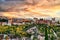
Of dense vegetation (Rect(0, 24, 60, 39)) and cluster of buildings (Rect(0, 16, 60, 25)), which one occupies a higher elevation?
cluster of buildings (Rect(0, 16, 60, 25))

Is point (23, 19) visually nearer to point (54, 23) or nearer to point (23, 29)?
point (23, 29)

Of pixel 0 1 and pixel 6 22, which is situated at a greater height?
pixel 0 1

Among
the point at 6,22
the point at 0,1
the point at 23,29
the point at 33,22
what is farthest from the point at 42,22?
the point at 0,1

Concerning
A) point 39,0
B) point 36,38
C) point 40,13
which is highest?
point 39,0

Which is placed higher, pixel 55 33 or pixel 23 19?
pixel 23 19

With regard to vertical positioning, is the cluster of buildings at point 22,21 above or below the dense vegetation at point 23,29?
above

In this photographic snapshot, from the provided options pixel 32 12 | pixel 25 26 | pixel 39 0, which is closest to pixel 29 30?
pixel 25 26

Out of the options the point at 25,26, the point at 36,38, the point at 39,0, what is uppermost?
the point at 39,0

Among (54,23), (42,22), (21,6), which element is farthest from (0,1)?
(54,23)

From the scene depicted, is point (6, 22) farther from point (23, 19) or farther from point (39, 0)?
point (39, 0)
